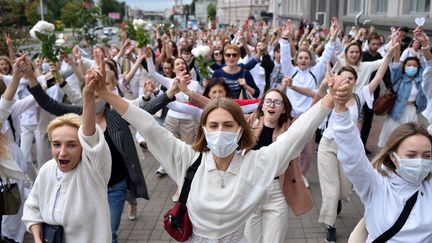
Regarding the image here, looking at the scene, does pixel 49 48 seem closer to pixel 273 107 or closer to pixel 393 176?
pixel 273 107

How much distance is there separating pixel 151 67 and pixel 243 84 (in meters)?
1.39

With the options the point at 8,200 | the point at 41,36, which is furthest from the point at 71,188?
the point at 41,36

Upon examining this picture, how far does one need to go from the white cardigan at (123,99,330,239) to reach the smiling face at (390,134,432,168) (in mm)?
499

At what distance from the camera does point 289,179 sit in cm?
407

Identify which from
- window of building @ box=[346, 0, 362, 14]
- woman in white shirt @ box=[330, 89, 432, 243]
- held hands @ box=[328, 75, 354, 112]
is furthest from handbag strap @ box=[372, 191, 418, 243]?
window of building @ box=[346, 0, 362, 14]

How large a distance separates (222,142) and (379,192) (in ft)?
3.19

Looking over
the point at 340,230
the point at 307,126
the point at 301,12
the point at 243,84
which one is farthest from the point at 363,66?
the point at 301,12

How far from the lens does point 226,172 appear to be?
2797 mm

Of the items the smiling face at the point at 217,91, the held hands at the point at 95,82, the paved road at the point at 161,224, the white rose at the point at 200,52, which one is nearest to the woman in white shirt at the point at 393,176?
the held hands at the point at 95,82

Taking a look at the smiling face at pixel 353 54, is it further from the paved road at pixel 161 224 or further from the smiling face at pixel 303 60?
the paved road at pixel 161 224

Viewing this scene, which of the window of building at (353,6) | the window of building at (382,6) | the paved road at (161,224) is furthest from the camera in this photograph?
the window of building at (353,6)

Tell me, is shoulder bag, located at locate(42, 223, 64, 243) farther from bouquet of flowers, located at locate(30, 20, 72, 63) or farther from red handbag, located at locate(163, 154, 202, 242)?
bouquet of flowers, located at locate(30, 20, 72, 63)

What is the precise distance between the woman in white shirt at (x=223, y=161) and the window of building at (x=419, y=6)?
47.8 ft

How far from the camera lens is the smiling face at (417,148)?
2.61m
